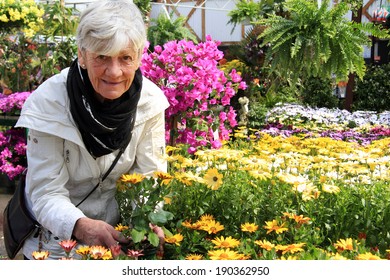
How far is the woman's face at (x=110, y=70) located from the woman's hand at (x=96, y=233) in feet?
1.22

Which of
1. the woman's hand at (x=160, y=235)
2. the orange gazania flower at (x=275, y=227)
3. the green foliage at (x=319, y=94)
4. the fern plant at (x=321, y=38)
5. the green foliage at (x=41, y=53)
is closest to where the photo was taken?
the orange gazania flower at (x=275, y=227)

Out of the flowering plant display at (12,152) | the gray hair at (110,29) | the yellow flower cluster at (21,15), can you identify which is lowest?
the flowering plant display at (12,152)

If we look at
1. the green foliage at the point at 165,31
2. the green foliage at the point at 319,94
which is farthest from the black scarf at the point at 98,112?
the green foliage at the point at 165,31

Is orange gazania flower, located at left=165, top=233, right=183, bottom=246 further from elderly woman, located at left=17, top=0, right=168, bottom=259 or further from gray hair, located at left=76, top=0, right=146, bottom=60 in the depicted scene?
gray hair, located at left=76, top=0, right=146, bottom=60

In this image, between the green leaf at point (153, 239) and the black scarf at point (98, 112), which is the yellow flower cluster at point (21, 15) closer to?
the black scarf at point (98, 112)

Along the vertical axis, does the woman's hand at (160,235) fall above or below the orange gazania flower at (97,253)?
below

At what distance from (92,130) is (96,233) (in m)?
0.31

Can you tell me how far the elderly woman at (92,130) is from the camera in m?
1.67

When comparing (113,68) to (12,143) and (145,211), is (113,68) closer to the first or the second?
(145,211)

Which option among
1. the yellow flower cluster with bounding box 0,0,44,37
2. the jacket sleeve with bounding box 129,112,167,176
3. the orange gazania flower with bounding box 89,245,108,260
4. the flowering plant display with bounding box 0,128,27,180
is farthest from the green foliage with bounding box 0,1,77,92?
the orange gazania flower with bounding box 89,245,108,260

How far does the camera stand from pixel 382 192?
2.16 m

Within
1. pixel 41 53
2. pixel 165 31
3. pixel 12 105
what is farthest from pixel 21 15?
pixel 165 31

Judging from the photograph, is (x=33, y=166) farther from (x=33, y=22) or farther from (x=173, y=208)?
(x=33, y=22)

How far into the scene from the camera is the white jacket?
1.79 m
